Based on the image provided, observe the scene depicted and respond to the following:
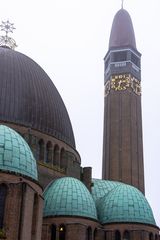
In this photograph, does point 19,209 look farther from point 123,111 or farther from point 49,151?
point 123,111

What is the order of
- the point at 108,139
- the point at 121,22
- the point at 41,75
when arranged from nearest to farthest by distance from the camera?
the point at 41,75, the point at 108,139, the point at 121,22

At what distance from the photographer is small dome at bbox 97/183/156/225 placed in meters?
32.5

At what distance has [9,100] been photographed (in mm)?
34938

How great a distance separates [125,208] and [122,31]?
29089mm

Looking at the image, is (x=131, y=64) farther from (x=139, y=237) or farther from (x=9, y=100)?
(x=139, y=237)

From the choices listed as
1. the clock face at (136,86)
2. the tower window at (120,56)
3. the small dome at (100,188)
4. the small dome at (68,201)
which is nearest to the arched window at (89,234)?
the small dome at (68,201)

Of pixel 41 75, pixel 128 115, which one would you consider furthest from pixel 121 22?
pixel 41 75

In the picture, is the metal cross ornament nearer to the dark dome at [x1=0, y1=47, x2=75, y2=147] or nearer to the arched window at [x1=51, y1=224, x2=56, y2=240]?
the dark dome at [x1=0, y1=47, x2=75, y2=147]

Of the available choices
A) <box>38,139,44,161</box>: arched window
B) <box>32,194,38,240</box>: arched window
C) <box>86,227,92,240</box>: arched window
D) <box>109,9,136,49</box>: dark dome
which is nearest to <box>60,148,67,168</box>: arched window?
<box>38,139,44,161</box>: arched window

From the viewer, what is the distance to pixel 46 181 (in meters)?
33.1

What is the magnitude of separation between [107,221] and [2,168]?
9.56 m

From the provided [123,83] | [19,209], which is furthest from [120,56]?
[19,209]

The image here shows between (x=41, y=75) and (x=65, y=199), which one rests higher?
(x=41, y=75)

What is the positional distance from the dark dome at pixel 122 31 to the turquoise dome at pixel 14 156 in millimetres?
30796
